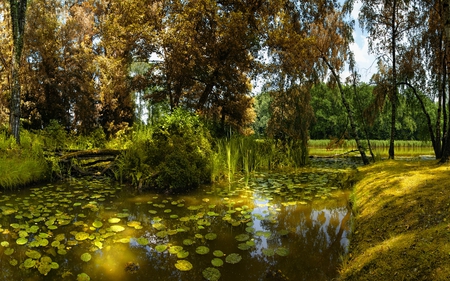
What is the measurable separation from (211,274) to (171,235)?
1.03 meters

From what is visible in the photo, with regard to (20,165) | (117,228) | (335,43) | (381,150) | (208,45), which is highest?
(208,45)

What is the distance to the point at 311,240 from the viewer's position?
3.29 metres

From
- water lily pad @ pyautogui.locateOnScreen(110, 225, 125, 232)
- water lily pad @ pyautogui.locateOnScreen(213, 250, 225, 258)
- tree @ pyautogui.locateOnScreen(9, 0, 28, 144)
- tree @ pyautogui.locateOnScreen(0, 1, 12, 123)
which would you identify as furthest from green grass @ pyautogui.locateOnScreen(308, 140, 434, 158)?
tree @ pyautogui.locateOnScreen(0, 1, 12, 123)

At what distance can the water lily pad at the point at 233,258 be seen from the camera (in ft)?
8.80

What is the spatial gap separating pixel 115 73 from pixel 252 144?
8602 mm

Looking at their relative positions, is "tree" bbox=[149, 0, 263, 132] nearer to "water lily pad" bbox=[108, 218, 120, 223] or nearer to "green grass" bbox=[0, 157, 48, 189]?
"green grass" bbox=[0, 157, 48, 189]

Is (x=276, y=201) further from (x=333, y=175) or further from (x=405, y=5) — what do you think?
(x=405, y=5)

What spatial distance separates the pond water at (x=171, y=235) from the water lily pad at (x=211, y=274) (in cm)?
1

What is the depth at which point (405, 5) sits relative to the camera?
7.71 meters

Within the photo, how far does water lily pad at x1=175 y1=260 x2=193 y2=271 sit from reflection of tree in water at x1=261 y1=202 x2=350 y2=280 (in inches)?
29.8

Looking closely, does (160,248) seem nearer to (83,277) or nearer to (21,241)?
(83,277)

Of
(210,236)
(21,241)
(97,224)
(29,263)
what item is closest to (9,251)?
(21,241)

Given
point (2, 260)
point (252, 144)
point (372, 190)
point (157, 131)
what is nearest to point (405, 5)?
point (252, 144)

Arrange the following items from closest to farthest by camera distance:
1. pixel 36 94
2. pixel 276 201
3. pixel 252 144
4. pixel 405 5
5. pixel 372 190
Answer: pixel 372 190, pixel 276 201, pixel 405 5, pixel 252 144, pixel 36 94
